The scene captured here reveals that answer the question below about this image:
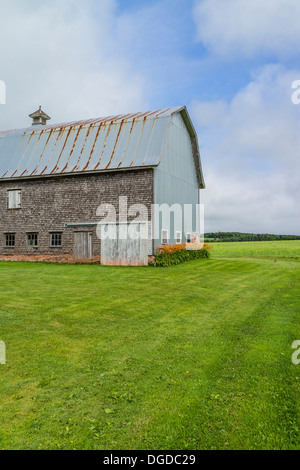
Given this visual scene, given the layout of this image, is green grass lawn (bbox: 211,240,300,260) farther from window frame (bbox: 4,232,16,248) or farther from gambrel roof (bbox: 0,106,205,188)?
window frame (bbox: 4,232,16,248)

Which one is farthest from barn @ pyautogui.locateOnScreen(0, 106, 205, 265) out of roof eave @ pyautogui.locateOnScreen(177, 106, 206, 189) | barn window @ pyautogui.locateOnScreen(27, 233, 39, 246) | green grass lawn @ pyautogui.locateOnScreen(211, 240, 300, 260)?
green grass lawn @ pyautogui.locateOnScreen(211, 240, 300, 260)

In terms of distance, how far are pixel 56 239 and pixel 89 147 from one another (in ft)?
20.8

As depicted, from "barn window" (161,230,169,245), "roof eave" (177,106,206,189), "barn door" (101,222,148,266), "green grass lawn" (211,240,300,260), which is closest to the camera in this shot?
"barn door" (101,222,148,266)

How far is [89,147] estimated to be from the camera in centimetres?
2138

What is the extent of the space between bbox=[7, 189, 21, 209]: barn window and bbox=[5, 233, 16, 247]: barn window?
194 centimetres

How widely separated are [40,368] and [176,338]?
241 centimetres

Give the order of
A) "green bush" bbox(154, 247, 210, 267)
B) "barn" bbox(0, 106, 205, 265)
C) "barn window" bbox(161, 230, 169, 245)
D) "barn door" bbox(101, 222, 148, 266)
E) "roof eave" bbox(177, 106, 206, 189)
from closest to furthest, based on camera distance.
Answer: "green bush" bbox(154, 247, 210, 267) < "barn door" bbox(101, 222, 148, 266) < "barn" bbox(0, 106, 205, 265) < "barn window" bbox(161, 230, 169, 245) < "roof eave" bbox(177, 106, 206, 189)

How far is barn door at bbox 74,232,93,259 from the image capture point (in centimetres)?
2075

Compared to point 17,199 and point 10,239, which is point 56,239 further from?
point 17,199

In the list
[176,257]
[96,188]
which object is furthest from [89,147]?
[176,257]

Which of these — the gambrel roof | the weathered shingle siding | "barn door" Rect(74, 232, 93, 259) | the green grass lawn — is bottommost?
the green grass lawn

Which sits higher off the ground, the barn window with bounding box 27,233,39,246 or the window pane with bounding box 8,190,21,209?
the window pane with bounding box 8,190,21,209

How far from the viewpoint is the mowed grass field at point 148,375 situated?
3.26m
